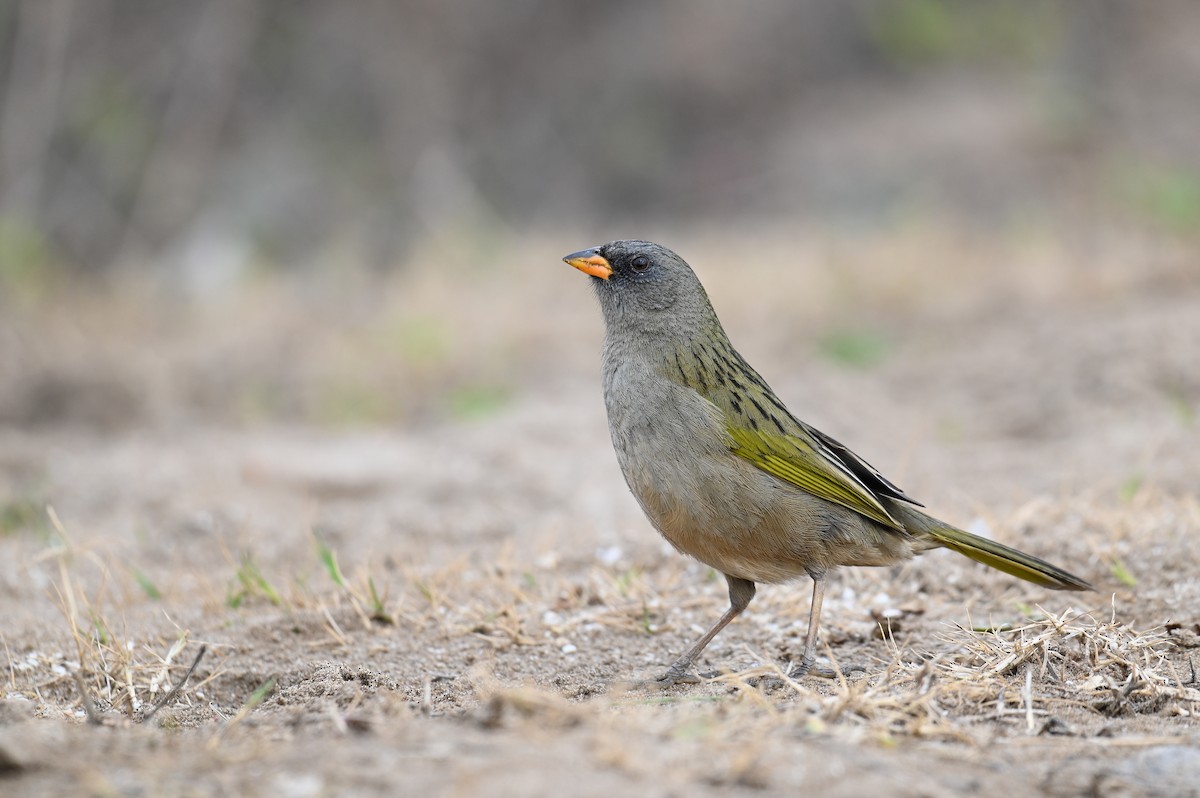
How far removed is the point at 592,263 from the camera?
15.9 ft

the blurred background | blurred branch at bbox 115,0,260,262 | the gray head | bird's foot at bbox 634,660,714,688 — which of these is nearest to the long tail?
bird's foot at bbox 634,660,714,688

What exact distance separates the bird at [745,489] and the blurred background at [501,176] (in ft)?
16.3

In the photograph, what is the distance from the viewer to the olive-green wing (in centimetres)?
426

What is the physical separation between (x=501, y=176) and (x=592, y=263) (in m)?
11.8

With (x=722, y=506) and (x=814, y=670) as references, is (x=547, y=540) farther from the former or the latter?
(x=814, y=670)

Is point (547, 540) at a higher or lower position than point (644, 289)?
lower

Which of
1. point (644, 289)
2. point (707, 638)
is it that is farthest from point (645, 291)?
point (707, 638)

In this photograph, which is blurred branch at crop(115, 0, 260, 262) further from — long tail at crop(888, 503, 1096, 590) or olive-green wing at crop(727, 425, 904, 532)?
long tail at crop(888, 503, 1096, 590)

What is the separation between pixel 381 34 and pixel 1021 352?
372 inches

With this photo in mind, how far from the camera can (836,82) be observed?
18.5 metres

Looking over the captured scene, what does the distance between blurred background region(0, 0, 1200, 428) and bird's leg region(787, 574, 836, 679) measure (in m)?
5.33

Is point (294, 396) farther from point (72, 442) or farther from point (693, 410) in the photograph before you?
point (693, 410)

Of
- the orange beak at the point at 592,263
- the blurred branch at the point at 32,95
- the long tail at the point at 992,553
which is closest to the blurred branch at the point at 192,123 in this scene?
the blurred branch at the point at 32,95

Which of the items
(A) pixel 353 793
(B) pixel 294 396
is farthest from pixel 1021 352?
(A) pixel 353 793
